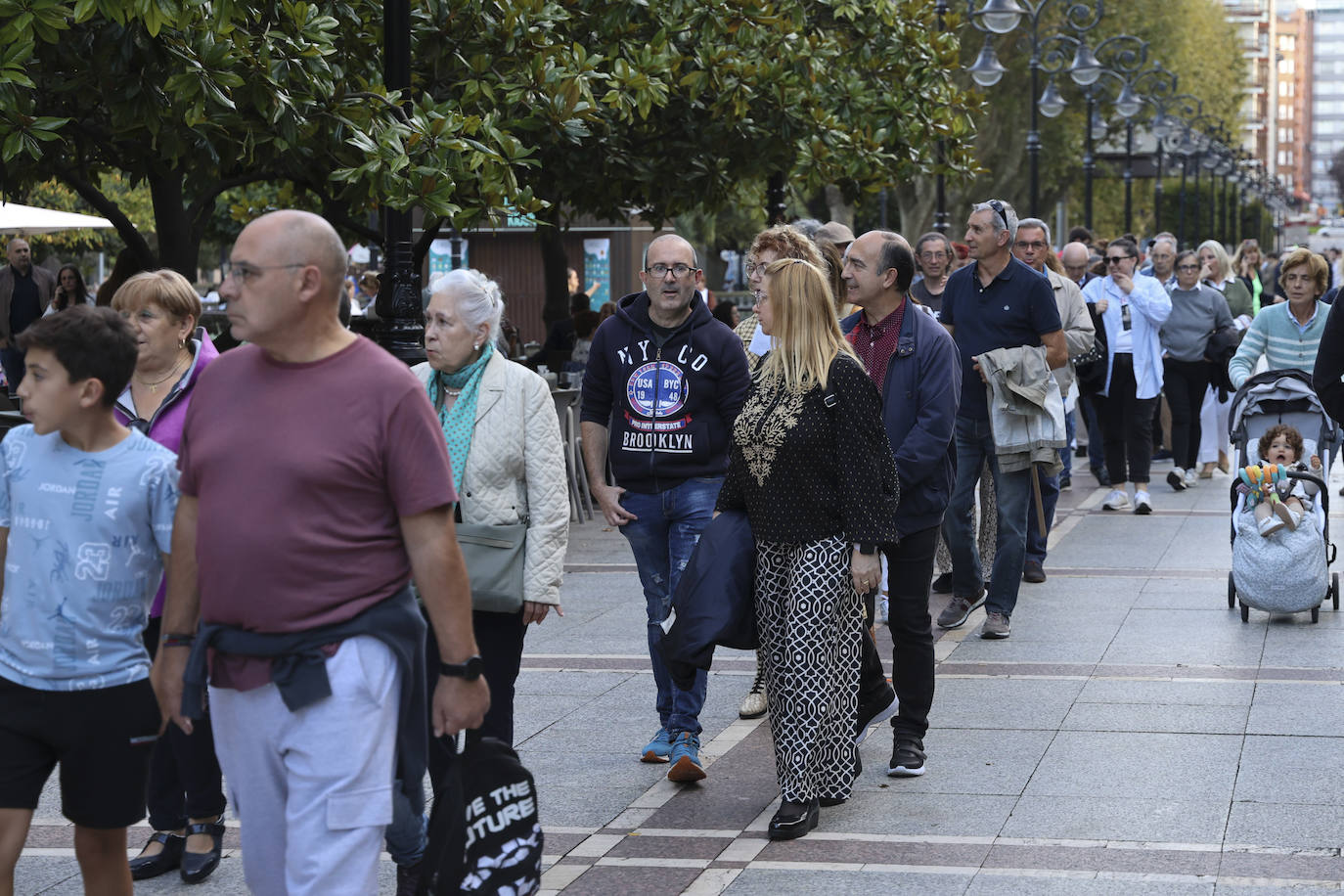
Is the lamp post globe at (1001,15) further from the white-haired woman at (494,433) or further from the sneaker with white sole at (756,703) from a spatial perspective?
the white-haired woman at (494,433)

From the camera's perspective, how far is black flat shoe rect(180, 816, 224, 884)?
527 centimetres

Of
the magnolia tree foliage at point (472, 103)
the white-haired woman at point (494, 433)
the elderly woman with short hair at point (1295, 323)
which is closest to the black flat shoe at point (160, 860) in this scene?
the white-haired woman at point (494, 433)

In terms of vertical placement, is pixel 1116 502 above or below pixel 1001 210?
below

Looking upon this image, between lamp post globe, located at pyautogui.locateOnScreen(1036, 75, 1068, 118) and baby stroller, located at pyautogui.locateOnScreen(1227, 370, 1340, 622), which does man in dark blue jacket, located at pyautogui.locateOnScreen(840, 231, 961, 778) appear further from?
lamp post globe, located at pyautogui.locateOnScreen(1036, 75, 1068, 118)

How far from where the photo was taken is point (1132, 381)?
13984mm

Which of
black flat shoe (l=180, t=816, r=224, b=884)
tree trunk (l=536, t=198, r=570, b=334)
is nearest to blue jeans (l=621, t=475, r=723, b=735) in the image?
black flat shoe (l=180, t=816, r=224, b=884)

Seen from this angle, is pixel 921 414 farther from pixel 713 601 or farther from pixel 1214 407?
pixel 1214 407

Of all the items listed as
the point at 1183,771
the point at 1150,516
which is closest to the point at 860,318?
the point at 1183,771

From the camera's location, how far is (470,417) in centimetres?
520

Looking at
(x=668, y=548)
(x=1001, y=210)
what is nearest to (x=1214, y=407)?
(x=1001, y=210)

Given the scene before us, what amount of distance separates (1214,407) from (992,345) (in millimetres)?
7808

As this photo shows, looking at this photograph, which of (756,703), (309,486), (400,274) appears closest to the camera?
(309,486)

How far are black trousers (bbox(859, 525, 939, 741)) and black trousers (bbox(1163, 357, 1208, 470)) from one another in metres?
9.56

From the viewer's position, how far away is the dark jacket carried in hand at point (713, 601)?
18.7ft
